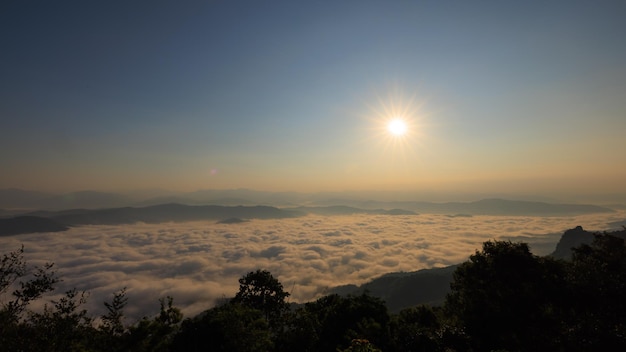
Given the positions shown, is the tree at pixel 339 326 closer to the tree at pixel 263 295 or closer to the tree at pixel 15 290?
the tree at pixel 263 295

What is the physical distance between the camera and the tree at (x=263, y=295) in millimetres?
45406

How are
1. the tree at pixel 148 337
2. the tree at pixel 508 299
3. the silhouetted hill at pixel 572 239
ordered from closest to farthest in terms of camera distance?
the tree at pixel 148 337, the tree at pixel 508 299, the silhouetted hill at pixel 572 239

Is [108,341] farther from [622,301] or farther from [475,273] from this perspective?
[622,301]

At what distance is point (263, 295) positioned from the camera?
4631 cm

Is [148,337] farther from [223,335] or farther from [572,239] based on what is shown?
[572,239]

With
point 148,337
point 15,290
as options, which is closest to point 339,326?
point 148,337

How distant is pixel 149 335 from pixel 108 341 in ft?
10.6

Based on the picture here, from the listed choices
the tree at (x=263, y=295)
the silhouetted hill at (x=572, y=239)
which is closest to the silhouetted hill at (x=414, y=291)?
the silhouetted hill at (x=572, y=239)

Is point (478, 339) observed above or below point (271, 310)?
above

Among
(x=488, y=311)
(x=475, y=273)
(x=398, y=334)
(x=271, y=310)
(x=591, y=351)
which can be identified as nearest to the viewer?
(x=591, y=351)

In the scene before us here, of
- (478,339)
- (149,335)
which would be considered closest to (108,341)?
(149,335)

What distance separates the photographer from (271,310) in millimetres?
45656

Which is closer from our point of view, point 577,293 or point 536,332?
point 536,332

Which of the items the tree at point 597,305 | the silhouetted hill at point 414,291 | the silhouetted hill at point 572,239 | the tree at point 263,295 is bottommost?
the silhouetted hill at point 414,291
